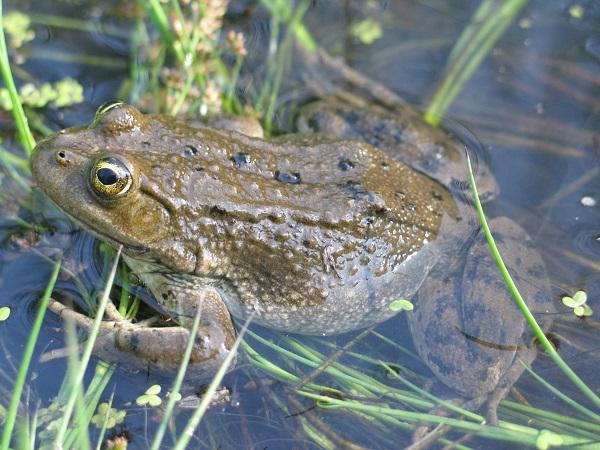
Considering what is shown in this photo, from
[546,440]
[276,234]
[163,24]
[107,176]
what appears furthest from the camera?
[163,24]

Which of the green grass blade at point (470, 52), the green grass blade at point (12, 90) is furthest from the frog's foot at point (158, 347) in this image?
the green grass blade at point (470, 52)

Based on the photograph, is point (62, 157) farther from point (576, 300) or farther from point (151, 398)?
point (576, 300)

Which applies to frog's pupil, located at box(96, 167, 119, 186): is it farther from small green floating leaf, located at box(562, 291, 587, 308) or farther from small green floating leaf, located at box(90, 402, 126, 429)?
small green floating leaf, located at box(562, 291, 587, 308)

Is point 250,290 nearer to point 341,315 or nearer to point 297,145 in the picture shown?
point 341,315

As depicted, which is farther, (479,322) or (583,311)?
(583,311)

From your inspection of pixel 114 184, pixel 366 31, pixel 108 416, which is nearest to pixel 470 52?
pixel 366 31

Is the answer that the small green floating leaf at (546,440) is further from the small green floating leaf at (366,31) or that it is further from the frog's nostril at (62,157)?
the small green floating leaf at (366,31)

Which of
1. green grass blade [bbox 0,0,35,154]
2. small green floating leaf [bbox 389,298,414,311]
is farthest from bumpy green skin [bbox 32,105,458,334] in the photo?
green grass blade [bbox 0,0,35,154]

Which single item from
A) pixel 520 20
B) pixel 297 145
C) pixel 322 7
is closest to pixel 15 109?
pixel 297 145
